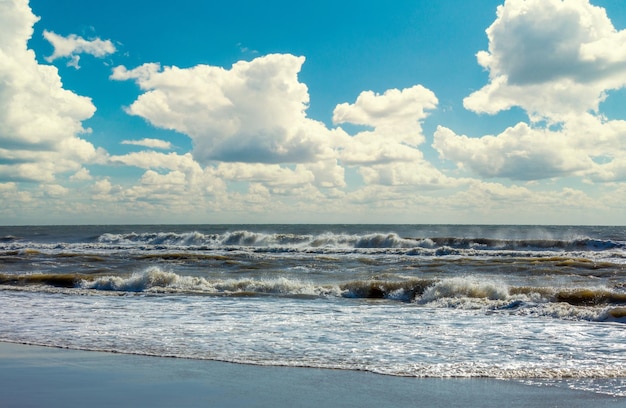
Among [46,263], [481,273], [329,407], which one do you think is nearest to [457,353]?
[329,407]

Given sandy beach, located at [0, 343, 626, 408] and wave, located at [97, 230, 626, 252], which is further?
wave, located at [97, 230, 626, 252]

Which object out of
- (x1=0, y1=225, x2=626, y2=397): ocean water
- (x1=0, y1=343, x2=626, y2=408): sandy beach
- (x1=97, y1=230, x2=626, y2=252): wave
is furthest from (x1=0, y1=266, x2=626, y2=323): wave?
(x1=97, y1=230, x2=626, y2=252): wave

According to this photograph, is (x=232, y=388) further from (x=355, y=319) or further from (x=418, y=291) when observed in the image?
(x=418, y=291)

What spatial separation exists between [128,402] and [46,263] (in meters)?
28.7

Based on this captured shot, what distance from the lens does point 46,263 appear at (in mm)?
32188

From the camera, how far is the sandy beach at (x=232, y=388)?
22.5ft

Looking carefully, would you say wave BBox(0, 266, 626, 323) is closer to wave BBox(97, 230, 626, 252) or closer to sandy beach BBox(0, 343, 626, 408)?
sandy beach BBox(0, 343, 626, 408)

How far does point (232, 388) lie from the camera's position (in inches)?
295

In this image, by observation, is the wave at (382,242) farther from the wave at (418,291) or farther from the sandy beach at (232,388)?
the sandy beach at (232,388)

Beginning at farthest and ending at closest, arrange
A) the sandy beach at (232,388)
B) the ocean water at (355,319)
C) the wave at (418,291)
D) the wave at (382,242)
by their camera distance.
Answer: the wave at (382,242) → the wave at (418,291) → the ocean water at (355,319) → the sandy beach at (232,388)

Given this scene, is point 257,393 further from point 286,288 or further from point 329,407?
point 286,288

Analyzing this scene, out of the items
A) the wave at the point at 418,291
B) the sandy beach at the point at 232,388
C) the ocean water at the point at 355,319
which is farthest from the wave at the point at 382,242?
the sandy beach at the point at 232,388

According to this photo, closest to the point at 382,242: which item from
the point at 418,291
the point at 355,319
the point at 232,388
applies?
the point at 418,291

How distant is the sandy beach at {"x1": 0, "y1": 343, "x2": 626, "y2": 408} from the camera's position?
6.84 metres
